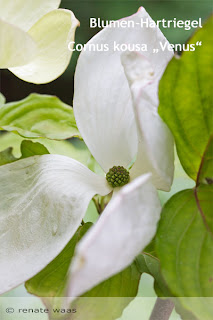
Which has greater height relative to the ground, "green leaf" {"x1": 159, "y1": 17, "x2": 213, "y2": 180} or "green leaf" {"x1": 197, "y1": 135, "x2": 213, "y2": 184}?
"green leaf" {"x1": 159, "y1": 17, "x2": 213, "y2": 180}

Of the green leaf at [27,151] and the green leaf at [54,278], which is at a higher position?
the green leaf at [27,151]

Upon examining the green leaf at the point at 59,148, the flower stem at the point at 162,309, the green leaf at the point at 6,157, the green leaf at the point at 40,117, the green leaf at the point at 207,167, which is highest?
the green leaf at the point at 207,167

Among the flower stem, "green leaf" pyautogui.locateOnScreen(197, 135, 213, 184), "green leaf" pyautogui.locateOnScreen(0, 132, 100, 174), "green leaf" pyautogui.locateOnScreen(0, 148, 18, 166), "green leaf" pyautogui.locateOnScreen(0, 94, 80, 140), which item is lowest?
the flower stem
